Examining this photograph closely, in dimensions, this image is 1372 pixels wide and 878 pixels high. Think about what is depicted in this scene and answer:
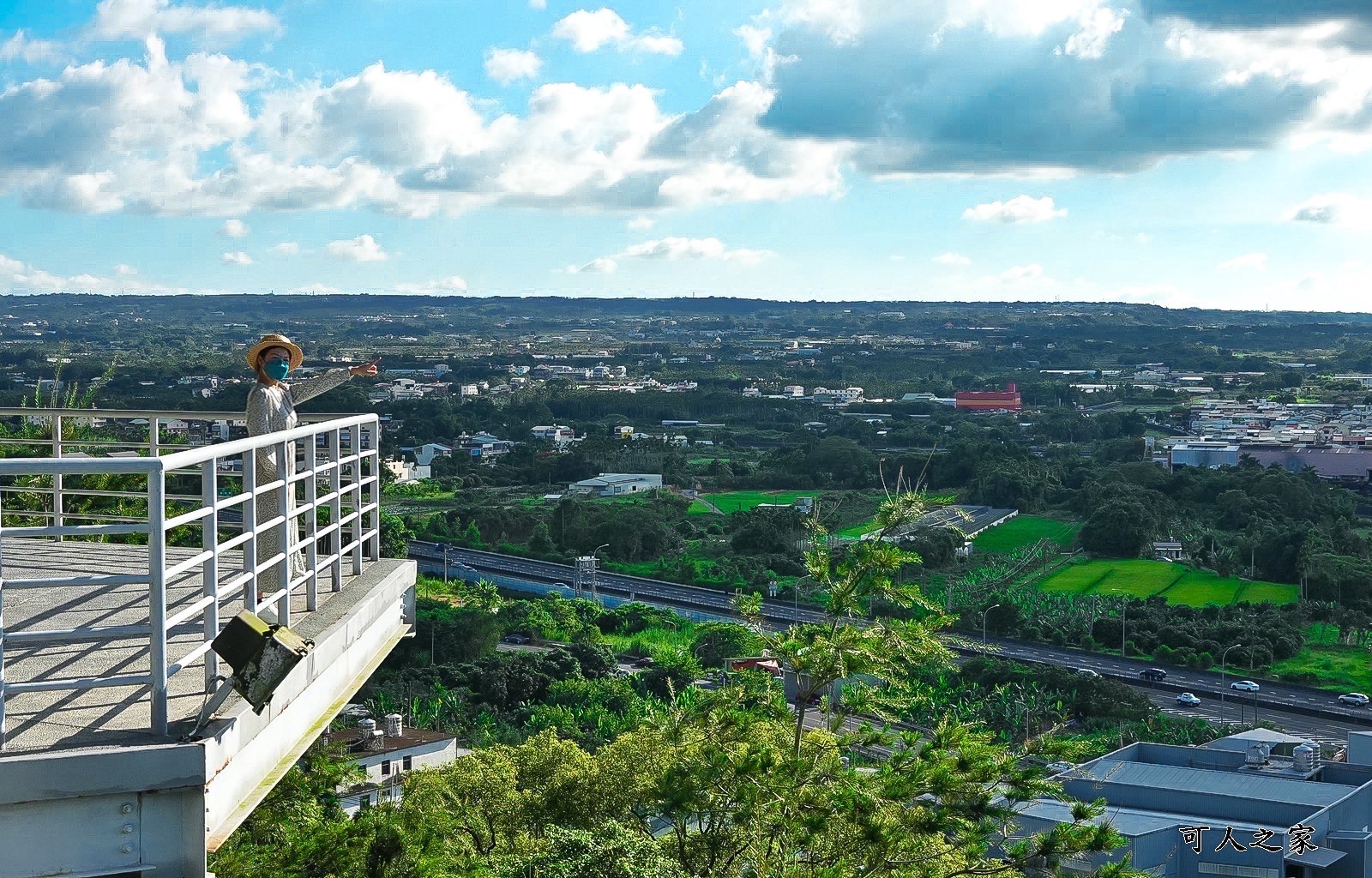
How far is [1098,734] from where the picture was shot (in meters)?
39.3

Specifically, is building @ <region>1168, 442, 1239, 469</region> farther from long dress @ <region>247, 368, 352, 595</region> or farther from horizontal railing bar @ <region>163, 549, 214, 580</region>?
horizontal railing bar @ <region>163, 549, 214, 580</region>

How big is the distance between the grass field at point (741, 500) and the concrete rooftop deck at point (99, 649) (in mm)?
71886

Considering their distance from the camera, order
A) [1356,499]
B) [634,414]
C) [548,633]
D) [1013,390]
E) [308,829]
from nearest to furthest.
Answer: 1. [308,829]
2. [548,633]
3. [1356,499]
4. [634,414]
5. [1013,390]

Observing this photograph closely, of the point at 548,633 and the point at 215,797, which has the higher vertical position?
the point at 215,797

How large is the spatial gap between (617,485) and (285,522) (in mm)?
83487

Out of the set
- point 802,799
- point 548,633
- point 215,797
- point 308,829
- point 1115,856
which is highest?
point 215,797

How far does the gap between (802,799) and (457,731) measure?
30.4 m

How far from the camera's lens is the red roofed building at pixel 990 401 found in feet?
431

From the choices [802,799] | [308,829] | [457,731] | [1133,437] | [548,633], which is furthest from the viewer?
[1133,437]

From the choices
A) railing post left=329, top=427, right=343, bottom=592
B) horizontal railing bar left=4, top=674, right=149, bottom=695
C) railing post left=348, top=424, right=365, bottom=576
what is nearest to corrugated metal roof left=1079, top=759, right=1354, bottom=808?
railing post left=348, top=424, right=365, bottom=576

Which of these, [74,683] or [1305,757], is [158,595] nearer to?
[74,683]

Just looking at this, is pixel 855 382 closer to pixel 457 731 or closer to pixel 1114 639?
pixel 1114 639

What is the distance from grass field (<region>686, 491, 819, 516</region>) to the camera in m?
81.9

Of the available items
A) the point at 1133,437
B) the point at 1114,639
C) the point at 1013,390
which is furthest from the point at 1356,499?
the point at 1013,390
